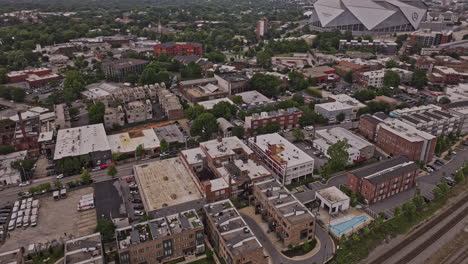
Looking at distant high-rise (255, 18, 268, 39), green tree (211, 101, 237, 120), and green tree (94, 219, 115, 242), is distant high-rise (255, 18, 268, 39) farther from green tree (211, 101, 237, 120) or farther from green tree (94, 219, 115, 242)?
green tree (94, 219, 115, 242)

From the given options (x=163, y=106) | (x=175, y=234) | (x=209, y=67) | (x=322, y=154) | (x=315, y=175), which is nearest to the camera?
(x=175, y=234)

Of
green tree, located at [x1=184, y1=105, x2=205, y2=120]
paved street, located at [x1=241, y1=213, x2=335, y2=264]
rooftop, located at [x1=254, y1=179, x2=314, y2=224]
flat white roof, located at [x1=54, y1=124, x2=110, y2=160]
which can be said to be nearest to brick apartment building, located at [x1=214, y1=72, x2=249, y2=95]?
green tree, located at [x1=184, y1=105, x2=205, y2=120]

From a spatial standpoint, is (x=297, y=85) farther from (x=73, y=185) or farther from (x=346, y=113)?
(x=73, y=185)

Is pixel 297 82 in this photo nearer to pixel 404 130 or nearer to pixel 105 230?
pixel 404 130

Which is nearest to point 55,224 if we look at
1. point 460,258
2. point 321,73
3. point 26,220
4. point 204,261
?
point 26,220

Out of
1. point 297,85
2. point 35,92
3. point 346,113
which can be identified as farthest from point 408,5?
point 35,92

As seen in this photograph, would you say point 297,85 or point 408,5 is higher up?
point 408,5

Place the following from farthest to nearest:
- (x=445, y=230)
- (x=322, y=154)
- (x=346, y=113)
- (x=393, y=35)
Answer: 1. (x=393, y=35)
2. (x=346, y=113)
3. (x=322, y=154)
4. (x=445, y=230)

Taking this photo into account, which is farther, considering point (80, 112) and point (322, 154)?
point (80, 112)
